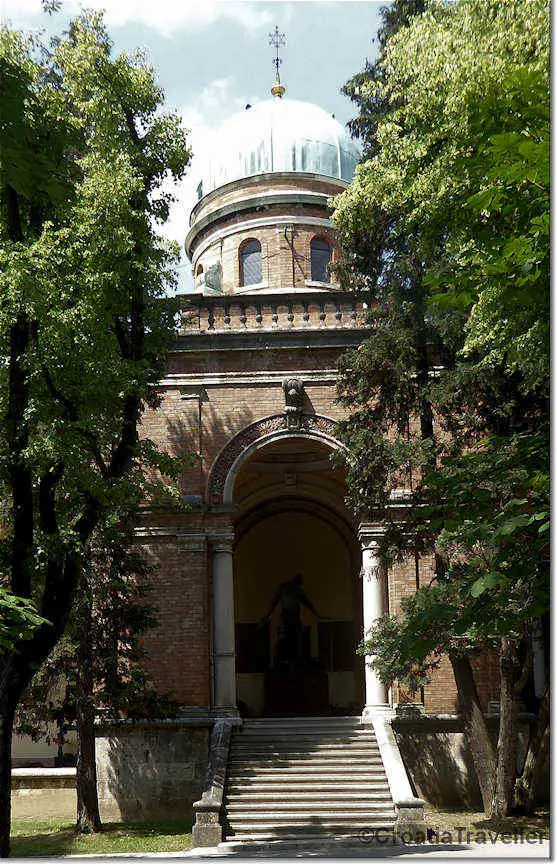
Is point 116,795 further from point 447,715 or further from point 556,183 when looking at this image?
point 556,183

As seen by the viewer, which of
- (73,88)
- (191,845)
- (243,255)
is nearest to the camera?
(73,88)

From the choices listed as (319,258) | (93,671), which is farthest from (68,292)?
(319,258)

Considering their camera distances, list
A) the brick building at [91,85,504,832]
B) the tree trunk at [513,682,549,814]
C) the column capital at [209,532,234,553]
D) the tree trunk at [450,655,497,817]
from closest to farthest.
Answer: the tree trunk at [513,682,549,814] < the tree trunk at [450,655,497,817] < the brick building at [91,85,504,832] < the column capital at [209,532,234,553]

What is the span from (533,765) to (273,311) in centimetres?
846

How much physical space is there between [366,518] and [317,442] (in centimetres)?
161

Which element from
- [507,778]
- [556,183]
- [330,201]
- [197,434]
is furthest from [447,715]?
[556,183]

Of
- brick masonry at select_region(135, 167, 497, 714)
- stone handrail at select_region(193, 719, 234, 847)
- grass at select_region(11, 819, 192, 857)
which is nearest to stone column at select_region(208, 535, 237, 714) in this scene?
brick masonry at select_region(135, 167, 497, 714)

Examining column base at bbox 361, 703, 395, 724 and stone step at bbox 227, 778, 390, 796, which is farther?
column base at bbox 361, 703, 395, 724

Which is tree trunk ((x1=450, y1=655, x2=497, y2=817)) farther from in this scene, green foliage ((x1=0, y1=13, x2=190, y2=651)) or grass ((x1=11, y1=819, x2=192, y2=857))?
green foliage ((x1=0, y1=13, x2=190, y2=651))

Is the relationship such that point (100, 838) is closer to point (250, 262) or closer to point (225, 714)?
point (225, 714)

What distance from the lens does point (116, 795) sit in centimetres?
1612

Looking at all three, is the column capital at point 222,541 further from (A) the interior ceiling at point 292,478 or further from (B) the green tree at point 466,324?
(A) the interior ceiling at point 292,478

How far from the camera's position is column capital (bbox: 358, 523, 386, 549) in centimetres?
1722

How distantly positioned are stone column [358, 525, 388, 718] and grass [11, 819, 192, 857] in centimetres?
358
